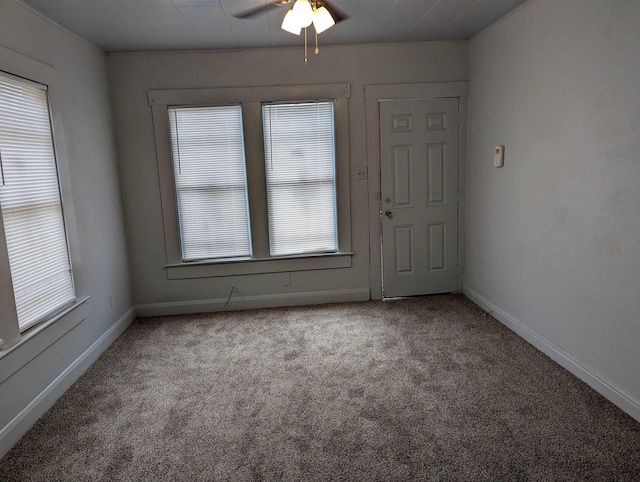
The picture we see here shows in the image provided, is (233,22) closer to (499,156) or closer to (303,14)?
(303,14)

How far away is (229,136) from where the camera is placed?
3.81 m

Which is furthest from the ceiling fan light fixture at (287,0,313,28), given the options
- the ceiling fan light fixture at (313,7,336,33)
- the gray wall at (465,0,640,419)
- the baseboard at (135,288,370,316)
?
the baseboard at (135,288,370,316)

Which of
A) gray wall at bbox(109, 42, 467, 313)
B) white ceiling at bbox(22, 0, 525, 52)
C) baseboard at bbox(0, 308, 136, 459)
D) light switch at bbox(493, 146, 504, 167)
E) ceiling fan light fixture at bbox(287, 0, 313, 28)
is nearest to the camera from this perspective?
baseboard at bbox(0, 308, 136, 459)

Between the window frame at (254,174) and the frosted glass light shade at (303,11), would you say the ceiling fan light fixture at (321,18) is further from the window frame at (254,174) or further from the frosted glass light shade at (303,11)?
the window frame at (254,174)

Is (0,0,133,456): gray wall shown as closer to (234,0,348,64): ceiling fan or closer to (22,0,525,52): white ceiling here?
(22,0,525,52): white ceiling

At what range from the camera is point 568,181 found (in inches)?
103

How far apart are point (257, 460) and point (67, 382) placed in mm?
1574

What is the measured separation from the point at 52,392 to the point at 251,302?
188cm

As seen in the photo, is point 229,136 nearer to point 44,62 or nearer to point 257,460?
point 44,62

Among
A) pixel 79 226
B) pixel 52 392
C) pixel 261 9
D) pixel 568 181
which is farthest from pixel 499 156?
pixel 52 392

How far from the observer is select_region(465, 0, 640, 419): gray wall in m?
2.18

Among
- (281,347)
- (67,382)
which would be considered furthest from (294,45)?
(67,382)

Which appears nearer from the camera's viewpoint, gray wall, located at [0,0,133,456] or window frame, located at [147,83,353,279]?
gray wall, located at [0,0,133,456]

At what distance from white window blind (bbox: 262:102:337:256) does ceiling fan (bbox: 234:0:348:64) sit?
966 millimetres
